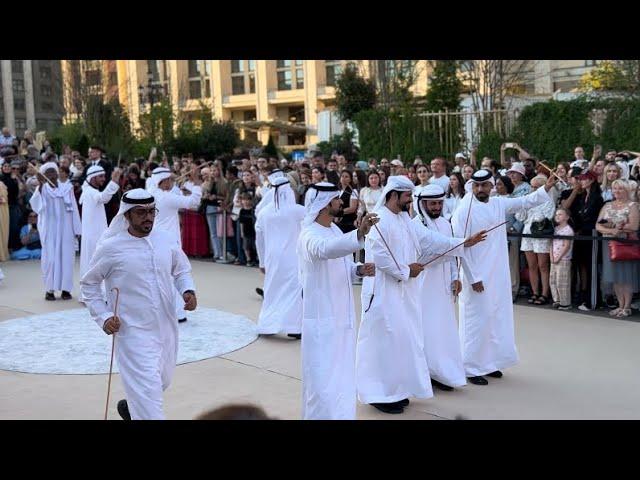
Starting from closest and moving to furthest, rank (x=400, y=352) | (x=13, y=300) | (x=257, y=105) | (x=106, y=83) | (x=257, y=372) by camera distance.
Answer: (x=400, y=352)
(x=257, y=372)
(x=13, y=300)
(x=106, y=83)
(x=257, y=105)

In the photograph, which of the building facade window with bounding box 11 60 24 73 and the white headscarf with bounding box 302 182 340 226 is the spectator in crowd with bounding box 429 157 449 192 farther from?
the building facade window with bounding box 11 60 24 73

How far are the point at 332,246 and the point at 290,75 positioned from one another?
160 ft

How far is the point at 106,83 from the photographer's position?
→ 35.0 metres

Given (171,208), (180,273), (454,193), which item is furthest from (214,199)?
(180,273)

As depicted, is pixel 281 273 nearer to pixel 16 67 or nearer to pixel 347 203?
pixel 347 203

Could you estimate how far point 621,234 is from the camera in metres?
9.29

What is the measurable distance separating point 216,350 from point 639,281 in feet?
17.5

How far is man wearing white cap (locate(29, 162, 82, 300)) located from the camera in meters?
11.4

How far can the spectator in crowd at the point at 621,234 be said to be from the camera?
922cm

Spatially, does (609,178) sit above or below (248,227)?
above

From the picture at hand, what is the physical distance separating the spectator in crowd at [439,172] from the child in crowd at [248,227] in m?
3.91

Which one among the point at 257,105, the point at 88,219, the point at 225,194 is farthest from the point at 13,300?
the point at 257,105

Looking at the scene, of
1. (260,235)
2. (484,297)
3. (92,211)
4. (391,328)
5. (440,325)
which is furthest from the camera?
(92,211)

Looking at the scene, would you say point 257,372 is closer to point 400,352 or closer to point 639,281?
point 400,352
